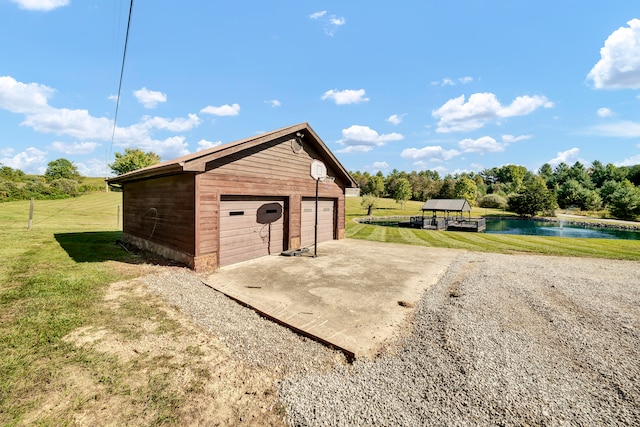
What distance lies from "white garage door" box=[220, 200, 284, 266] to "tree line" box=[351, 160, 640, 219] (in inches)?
1490

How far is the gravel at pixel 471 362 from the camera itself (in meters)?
3.08

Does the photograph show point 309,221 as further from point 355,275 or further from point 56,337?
point 56,337

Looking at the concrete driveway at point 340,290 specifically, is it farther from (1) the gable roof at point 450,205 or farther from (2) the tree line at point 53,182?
(2) the tree line at point 53,182

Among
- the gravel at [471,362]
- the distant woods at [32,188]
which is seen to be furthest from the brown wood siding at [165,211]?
the distant woods at [32,188]

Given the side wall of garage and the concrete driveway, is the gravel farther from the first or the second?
the side wall of garage

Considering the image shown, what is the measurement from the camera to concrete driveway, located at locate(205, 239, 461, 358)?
4914mm

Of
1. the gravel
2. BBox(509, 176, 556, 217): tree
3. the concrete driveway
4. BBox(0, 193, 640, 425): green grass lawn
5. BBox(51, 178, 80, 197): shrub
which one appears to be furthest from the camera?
BBox(509, 176, 556, 217): tree

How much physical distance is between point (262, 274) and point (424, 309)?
486 centimetres

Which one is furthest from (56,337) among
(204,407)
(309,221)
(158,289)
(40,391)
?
(309,221)

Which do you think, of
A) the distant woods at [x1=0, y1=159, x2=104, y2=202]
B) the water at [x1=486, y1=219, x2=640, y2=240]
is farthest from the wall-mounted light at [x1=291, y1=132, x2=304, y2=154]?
the distant woods at [x1=0, y1=159, x2=104, y2=202]

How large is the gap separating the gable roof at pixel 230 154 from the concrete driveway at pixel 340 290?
137 inches

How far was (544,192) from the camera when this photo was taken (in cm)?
5469

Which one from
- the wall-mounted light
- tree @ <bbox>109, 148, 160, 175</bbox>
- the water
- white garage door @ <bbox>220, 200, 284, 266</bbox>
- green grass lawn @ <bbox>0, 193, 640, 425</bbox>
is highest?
tree @ <bbox>109, 148, 160, 175</bbox>

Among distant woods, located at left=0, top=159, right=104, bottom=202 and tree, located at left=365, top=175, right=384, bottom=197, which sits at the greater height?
tree, located at left=365, top=175, right=384, bottom=197
